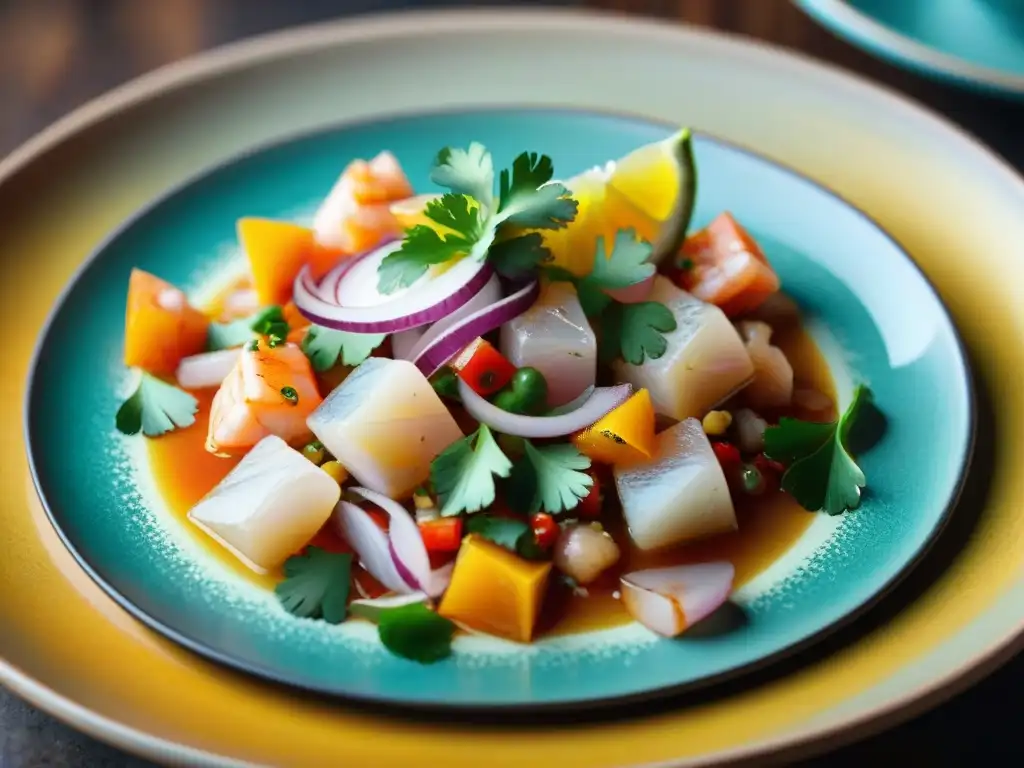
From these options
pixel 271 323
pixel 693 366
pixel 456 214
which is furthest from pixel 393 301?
pixel 693 366

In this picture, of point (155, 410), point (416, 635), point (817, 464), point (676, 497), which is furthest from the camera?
point (155, 410)

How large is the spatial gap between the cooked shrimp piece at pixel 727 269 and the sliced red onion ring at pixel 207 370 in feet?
3.81

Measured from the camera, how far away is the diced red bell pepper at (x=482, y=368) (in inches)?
103

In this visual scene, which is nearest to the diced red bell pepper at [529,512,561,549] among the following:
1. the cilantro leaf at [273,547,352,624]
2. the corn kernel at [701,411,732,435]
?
the cilantro leaf at [273,547,352,624]

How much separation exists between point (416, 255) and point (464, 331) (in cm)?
21

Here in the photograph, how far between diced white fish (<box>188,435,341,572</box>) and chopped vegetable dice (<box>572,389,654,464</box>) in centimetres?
55

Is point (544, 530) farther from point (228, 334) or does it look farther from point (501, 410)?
point (228, 334)

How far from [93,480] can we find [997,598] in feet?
6.30

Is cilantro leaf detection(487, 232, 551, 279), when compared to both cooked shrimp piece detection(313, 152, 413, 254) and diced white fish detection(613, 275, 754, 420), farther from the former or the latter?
cooked shrimp piece detection(313, 152, 413, 254)

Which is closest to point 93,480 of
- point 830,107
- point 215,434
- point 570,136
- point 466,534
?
point 215,434

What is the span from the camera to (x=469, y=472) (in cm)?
244

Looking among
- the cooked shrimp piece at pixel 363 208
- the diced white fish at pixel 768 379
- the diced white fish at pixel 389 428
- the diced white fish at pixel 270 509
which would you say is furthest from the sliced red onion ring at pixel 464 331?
the diced white fish at pixel 768 379

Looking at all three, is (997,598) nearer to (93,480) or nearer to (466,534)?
(466,534)

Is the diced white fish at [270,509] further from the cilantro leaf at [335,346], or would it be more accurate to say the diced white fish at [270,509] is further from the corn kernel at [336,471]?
the cilantro leaf at [335,346]
